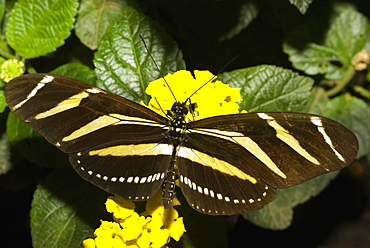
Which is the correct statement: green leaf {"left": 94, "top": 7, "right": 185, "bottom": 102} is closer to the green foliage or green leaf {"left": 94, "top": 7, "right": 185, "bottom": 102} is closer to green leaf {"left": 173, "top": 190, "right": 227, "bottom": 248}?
the green foliage

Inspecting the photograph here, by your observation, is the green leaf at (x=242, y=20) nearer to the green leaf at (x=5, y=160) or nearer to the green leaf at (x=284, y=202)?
the green leaf at (x=284, y=202)

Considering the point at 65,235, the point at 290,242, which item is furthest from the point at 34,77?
the point at 290,242

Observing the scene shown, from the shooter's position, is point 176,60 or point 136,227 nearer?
point 136,227

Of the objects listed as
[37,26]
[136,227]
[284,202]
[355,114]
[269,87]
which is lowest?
[136,227]

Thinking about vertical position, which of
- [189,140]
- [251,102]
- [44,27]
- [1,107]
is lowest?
[189,140]

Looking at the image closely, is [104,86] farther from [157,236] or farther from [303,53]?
[303,53]

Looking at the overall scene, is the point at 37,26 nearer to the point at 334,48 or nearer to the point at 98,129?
the point at 98,129

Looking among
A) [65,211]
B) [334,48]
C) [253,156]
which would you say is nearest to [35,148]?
[65,211]

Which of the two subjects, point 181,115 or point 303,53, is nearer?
point 181,115
